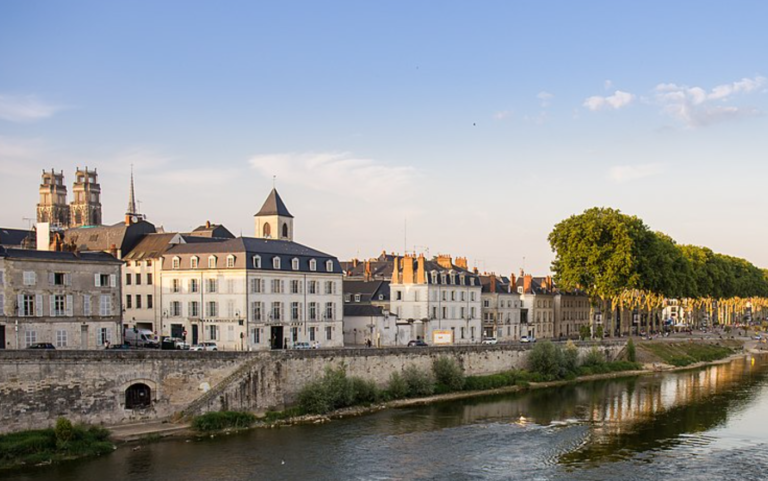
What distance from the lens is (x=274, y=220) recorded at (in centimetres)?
6431

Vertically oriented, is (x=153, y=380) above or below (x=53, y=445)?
above

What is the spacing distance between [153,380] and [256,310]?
50.0 ft

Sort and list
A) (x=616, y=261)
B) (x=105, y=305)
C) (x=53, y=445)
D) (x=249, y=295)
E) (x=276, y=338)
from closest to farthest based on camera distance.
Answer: (x=53, y=445)
(x=105, y=305)
(x=249, y=295)
(x=276, y=338)
(x=616, y=261)

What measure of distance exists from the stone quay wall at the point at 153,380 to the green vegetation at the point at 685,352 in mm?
33398

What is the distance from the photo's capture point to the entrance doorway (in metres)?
51.4


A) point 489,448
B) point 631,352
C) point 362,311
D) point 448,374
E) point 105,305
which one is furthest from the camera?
point 631,352

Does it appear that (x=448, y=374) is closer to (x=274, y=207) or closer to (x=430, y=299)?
(x=430, y=299)

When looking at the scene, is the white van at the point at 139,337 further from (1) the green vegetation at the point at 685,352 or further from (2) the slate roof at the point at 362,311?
(1) the green vegetation at the point at 685,352

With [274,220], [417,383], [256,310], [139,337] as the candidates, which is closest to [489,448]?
[417,383]

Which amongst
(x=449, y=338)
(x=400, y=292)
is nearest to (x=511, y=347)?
(x=449, y=338)

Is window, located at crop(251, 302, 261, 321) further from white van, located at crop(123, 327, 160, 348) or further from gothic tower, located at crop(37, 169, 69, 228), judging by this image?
gothic tower, located at crop(37, 169, 69, 228)

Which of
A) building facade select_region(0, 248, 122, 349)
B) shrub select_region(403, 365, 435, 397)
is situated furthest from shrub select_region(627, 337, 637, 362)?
building facade select_region(0, 248, 122, 349)

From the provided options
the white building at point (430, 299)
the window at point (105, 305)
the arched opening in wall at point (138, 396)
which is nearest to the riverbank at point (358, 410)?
the arched opening in wall at point (138, 396)

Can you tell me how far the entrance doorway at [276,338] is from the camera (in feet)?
169
